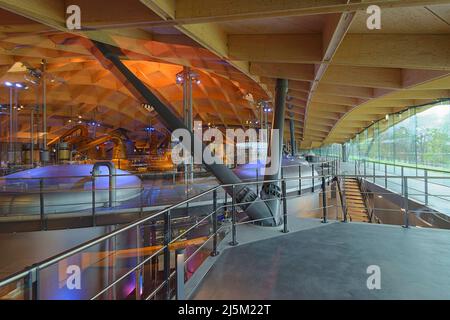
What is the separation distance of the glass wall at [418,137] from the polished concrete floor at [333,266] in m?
8.56

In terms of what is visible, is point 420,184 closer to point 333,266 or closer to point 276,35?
point 276,35

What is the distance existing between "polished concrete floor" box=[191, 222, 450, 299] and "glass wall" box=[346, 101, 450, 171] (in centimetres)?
856

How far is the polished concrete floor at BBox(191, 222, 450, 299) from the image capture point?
287cm

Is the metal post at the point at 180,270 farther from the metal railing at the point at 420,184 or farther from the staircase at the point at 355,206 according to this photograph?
the staircase at the point at 355,206

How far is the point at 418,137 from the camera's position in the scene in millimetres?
13234

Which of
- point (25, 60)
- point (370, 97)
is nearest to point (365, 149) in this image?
point (370, 97)

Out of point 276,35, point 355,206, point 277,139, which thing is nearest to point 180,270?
point 276,35

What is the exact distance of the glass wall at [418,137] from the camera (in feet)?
37.6

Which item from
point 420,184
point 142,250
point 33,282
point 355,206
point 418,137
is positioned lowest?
point 142,250

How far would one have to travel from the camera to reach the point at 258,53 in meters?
5.19

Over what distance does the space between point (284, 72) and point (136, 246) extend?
5.85 m

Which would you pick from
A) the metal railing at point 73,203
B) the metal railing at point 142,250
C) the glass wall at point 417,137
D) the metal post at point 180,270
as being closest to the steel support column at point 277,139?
the metal railing at point 142,250

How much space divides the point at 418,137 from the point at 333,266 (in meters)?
12.7

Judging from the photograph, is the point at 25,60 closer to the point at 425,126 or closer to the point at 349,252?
the point at 349,252
